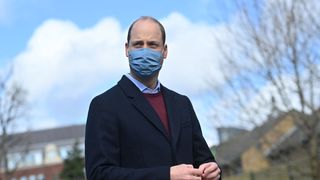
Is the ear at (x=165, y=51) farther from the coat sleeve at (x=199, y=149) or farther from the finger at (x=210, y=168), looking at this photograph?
the finger at (x=210, y=168)

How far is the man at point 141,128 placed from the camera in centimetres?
253

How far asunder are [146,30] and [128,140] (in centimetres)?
52

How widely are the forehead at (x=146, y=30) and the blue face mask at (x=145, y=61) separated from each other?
0.21ft

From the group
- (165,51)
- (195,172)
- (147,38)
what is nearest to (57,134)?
(165,51)

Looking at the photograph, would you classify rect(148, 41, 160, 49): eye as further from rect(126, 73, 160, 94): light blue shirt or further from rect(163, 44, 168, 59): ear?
rect(126, 73, 160, 94): light blue shirt

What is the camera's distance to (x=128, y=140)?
2615 mm

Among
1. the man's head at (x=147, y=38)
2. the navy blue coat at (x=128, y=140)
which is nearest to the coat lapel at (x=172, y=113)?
the navy blue coat at (x=128, y=140)

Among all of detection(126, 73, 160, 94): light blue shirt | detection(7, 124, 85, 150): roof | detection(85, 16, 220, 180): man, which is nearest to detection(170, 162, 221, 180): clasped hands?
detection(85, 16, 220, 180): man

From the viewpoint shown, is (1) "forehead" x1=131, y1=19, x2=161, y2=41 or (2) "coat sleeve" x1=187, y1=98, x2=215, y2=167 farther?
(2) "coat sleeve" x1=187, y1=98, x2=215, y2=167

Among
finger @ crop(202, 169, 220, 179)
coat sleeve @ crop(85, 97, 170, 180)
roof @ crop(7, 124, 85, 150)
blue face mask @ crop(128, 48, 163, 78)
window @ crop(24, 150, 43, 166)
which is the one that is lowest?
window @ crop(24, 150, 43, 166)

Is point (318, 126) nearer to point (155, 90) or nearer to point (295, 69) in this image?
point (295, 69)

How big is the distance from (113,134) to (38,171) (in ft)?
244

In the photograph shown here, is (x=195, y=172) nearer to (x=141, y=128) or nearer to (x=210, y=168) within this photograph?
(x=210, y=168)

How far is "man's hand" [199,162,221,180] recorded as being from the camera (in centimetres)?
259
